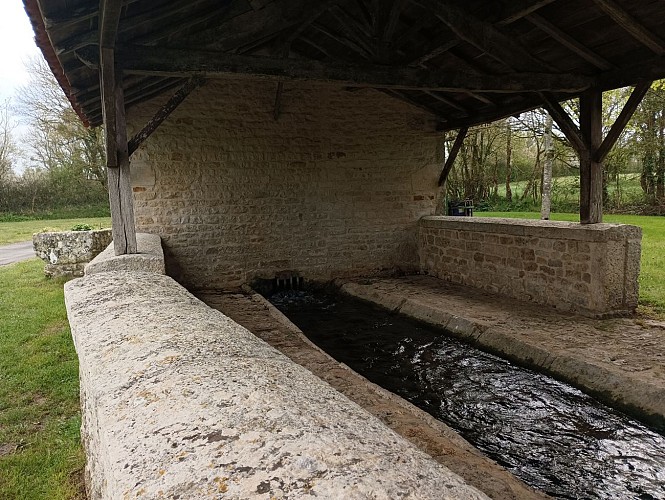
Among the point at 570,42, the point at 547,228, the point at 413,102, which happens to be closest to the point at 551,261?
the point at 547,228

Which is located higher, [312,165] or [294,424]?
[312,165]

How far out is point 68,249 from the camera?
26.3ft

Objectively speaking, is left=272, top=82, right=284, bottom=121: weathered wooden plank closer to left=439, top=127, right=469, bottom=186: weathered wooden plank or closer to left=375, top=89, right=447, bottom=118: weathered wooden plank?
left=375, top=89, right=447, bottom=118: weathered wooden plank

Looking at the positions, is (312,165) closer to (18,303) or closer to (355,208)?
(355,208)

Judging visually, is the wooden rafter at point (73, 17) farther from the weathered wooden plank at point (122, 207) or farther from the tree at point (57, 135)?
the tree at point (57, 135)

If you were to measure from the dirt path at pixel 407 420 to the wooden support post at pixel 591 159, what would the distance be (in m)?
3.68

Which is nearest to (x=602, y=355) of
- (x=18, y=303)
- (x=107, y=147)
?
(x=107, y=147)

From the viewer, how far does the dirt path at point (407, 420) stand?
250 cm

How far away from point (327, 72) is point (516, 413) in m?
3.61

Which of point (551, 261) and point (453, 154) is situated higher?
point (453, 154)

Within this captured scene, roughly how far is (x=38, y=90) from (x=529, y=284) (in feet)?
67.2

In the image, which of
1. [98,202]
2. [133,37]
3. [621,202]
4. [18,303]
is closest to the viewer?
[133,37]

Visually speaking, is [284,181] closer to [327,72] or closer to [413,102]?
[413,102]

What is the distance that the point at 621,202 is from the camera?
53.6ft
